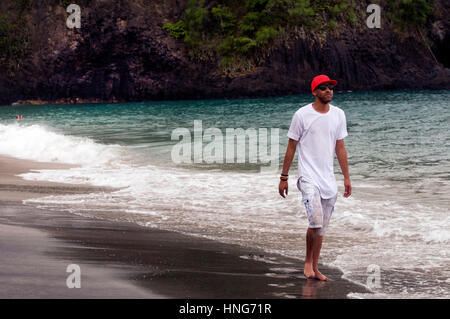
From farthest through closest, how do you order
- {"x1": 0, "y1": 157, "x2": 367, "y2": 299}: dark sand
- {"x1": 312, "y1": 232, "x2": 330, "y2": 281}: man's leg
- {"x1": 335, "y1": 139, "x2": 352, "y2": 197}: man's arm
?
1. {"x1": 335, "y1": 139, "x2": 352, "y2": 197}: man's arm
2. {"x1": 312, "y1": 232, "x2": 330, "y2": 281}: man's leg
3. {"x1": 0, "y1": 157, "x2": 367, "y2": 299}: dark sand

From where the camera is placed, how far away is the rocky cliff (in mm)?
59188

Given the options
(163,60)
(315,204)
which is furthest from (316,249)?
(163,60)

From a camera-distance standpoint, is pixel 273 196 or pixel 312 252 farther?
pixel 273 196

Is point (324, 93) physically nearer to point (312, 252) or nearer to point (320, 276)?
point (312, 252)

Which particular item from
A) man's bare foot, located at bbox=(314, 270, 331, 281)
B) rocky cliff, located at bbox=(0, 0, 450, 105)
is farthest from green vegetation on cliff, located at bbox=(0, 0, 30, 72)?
man's bare foot, located at bbox=(314, 270, 331, 281)

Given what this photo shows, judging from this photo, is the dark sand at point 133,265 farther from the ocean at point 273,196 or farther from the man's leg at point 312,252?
the ocean at point 273,196

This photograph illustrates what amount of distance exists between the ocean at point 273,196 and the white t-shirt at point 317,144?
877 mm

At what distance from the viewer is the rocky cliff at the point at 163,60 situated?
5919 cm

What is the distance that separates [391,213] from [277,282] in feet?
11.2

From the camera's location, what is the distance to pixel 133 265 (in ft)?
16.0

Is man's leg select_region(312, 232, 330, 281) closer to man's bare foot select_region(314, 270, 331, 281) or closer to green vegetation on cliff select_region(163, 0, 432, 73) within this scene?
man's bare foot select_region(314, 270, 331, 281)

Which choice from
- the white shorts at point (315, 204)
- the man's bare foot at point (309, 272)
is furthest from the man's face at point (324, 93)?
the man's bare foot at point (309, 272)

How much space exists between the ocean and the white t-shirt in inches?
34.5

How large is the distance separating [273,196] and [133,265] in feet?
13.9
